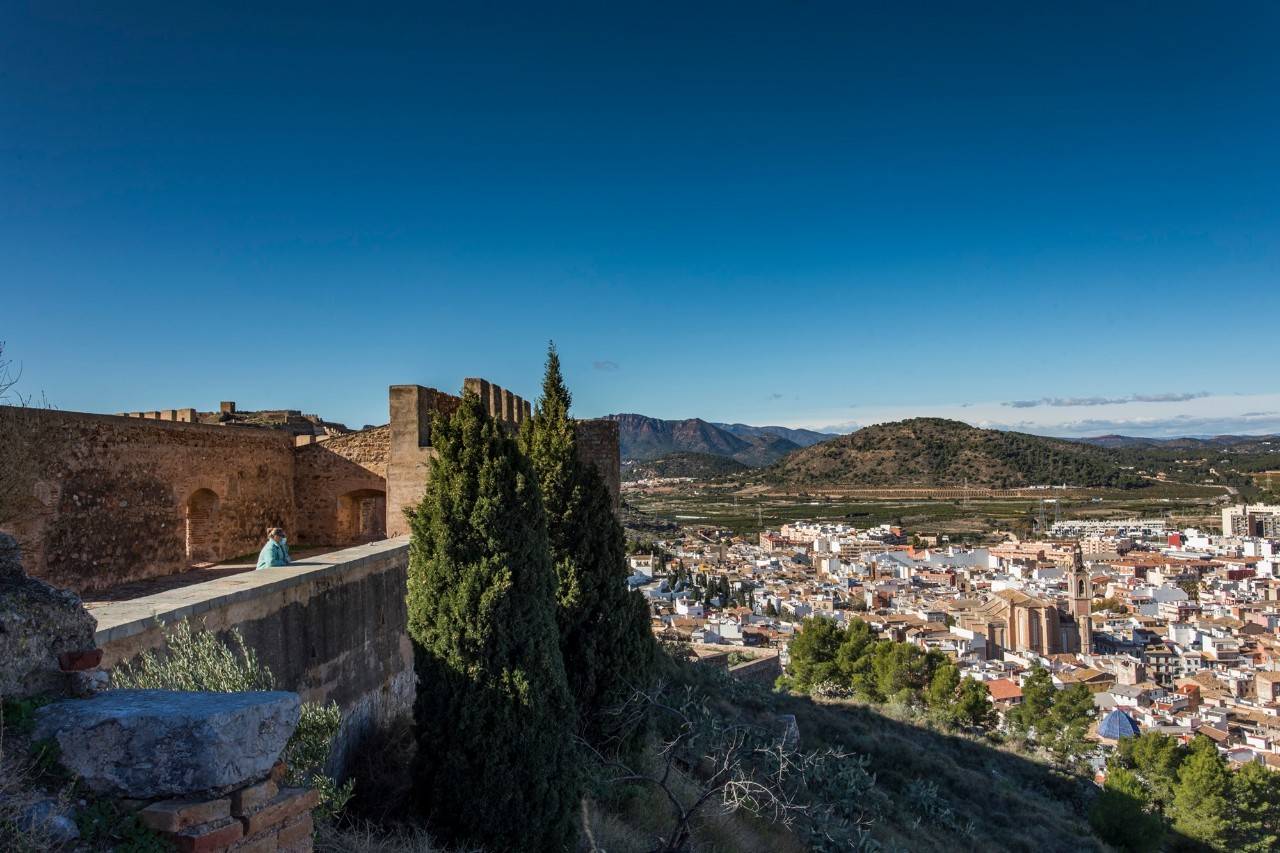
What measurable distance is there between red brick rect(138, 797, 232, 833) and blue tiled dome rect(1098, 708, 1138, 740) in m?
31.2

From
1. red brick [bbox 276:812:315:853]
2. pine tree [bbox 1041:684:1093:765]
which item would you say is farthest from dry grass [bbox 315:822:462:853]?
pine tree [bbox 1041:684:1093:765]

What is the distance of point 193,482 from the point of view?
8797 millimetres

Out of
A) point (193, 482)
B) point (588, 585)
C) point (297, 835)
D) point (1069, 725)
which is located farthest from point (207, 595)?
point (1069, 725)

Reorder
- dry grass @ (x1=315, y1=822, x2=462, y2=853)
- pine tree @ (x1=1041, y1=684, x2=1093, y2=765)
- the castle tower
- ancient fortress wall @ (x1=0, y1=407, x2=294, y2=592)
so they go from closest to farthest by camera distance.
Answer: dry grass @ (x1=315, y1=822, x2=462, y2=853) → ancient fortress wall @ (x1=0, y1=407, x2=294, y2=592) → pine tree @ (x1=1041, y1=684, x2=1093, y2=765) → the castle tower

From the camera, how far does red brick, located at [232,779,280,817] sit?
2.39m

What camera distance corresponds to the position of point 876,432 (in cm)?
13175

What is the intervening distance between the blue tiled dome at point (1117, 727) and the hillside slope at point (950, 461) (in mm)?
91280

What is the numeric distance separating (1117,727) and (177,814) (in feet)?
105

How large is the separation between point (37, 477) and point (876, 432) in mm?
132003

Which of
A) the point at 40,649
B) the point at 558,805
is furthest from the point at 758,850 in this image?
the point at 40,649

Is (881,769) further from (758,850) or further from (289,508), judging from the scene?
(289,508)

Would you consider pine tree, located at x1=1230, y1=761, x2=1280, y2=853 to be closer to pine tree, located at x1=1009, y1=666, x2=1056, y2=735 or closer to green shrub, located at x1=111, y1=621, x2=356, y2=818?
pine tree, located at x1=1009, y1=666, x2=1056, y2=735

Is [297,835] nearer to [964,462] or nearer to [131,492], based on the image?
[131,492]

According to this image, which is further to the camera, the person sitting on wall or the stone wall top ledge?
the person sitting on wall
